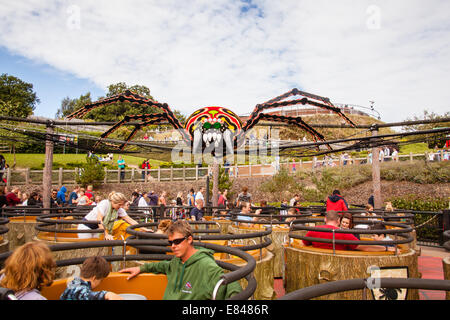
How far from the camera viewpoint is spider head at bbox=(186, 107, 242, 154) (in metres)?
8.62

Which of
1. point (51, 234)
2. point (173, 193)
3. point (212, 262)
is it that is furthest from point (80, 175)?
point (212, 262)

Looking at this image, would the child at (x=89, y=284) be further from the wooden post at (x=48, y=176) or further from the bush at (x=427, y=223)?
the bush at (x=427, y=223)

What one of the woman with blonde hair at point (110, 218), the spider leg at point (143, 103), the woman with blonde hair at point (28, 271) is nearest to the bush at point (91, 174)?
the spider leg at point (143, 103)

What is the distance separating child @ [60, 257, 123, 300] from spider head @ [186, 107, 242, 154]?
6.57 m

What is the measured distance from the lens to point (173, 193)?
2892 cm

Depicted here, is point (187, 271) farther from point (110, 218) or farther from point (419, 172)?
point (419, 172)

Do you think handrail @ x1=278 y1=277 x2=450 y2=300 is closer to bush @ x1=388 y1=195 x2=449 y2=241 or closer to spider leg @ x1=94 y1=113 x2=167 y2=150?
spider leg @ x1=94 y1=113 x2=167 y2=150

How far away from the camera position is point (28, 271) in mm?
1894

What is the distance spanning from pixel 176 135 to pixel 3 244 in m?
6.74

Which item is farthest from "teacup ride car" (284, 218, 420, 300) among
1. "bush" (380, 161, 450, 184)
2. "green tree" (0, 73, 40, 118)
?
"green tree" (0, 73, 40, 118)

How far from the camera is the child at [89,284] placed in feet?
6.77
